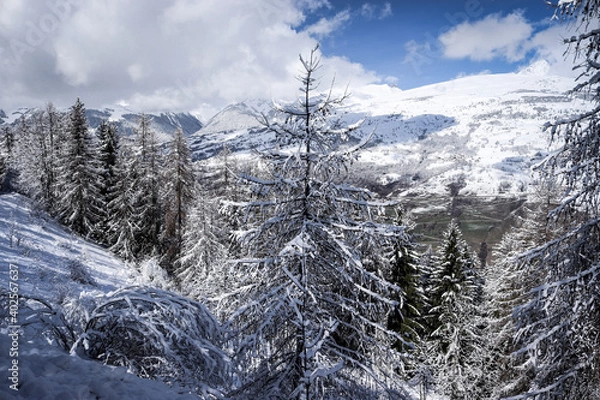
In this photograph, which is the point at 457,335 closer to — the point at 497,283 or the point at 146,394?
the point at 497,283

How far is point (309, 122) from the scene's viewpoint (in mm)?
6887

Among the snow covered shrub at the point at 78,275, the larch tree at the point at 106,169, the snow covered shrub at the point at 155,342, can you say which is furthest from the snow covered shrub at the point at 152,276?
the snow covered shrub at the point at 155,342

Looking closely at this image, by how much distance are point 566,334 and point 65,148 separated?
3197cm

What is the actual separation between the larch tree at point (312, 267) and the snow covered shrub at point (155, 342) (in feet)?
A: 2.73

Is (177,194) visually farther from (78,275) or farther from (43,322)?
(43,322)

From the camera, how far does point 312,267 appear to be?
662 cm

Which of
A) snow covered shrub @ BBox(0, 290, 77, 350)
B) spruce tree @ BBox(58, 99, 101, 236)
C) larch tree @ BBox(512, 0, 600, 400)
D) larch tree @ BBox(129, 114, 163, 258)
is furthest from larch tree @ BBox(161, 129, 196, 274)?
larch tree @ BBox(512, 0, 600, 400)

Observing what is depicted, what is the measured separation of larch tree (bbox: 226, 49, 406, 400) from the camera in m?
6.05

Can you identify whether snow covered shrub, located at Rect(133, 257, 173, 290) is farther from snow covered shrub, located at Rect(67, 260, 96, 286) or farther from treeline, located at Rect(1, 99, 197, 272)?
treeline, located at Rect(1, 99, 197, 272)

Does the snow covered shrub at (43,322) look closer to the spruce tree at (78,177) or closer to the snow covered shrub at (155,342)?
the snow covered shrub at (155,342)

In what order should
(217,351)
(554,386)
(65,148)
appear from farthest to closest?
(65,148)
(554,386)
(217,351)

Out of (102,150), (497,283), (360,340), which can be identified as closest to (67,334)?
(360,340)

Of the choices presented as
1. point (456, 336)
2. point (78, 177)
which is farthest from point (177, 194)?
point (456, 336)

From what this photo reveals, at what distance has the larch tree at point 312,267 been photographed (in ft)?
19.8
